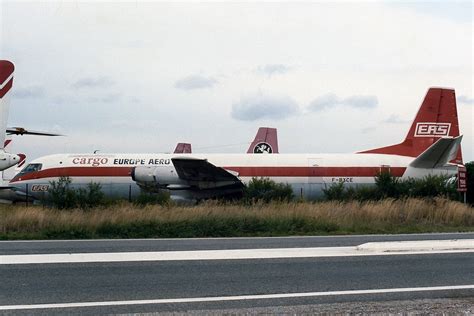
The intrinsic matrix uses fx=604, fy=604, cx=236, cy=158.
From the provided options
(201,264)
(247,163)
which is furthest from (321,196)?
(201,264)

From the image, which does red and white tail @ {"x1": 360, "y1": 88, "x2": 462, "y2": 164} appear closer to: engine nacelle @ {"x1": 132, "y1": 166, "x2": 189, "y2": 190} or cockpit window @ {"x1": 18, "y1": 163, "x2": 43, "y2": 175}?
engine nacelle @ {"x1": 132, "y1": 166, "x2": 189, "y2": 190}

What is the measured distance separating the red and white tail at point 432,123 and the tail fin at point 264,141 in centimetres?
1583

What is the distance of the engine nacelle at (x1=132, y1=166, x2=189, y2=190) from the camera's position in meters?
27.0

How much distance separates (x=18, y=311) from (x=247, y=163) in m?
23.3

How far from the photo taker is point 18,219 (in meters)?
15.4

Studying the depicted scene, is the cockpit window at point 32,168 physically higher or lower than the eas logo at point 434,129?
lower

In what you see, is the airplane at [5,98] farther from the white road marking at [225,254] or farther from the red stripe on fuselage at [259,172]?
the red stripe on fuselage at [259,172]

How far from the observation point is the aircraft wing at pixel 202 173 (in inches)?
1038

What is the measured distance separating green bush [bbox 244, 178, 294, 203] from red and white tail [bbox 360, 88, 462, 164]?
661cm

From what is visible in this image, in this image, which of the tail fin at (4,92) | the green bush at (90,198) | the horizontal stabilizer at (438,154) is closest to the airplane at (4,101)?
the tail fin at (4,92)

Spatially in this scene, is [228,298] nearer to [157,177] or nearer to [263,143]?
[157,177]

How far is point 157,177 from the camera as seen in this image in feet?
89.6

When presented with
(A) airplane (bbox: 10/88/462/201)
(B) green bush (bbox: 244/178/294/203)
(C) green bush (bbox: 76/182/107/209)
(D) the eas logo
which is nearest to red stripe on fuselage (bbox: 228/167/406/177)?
(A) airplane (bbox: 10/88/462/201)

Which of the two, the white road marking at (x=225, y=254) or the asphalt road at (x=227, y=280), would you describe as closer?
the asphalt road at (x=227, y=280)
